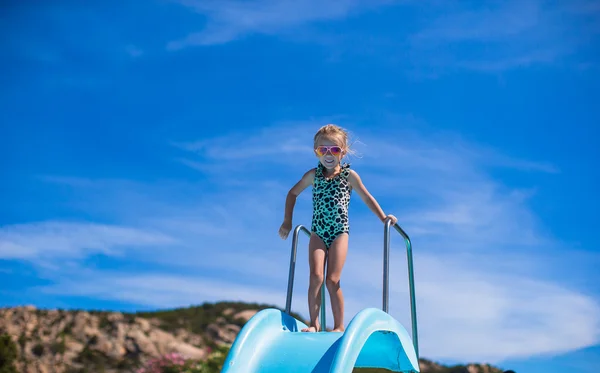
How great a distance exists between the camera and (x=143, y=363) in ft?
54.1

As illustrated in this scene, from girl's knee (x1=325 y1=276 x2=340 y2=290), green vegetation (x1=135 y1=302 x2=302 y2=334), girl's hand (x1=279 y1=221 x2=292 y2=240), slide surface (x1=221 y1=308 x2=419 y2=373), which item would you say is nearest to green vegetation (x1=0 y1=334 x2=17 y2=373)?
green vegetation (x1=135 y1=302 x2=302 y2=334)

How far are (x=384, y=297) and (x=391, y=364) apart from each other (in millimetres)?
652

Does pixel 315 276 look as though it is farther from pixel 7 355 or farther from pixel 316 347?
pixel 7 355

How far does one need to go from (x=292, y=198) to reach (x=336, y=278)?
3.66ft

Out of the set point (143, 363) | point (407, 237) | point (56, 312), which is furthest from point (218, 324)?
point (407, 237)

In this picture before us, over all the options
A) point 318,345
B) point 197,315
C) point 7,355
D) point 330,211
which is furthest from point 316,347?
point 197,315

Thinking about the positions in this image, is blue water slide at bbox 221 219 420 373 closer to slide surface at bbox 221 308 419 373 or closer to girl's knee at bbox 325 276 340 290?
slide surface at bbox 221 308 419 373

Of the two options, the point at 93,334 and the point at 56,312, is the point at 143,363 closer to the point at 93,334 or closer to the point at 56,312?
the point at 93,334

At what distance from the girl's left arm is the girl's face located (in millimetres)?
261

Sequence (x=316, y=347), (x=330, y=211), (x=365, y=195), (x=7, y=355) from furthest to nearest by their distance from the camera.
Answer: (x=7, y=355)
(x=365, y=195)
(x=330, y=211)
(x=316, y=347)

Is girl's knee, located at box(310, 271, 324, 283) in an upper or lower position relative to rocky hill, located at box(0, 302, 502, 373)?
lower

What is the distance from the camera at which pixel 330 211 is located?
6.32 metres

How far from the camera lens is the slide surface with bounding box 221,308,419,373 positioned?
4992 millimetres

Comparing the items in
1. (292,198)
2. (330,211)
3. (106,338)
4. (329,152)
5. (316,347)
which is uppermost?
(106,338)
